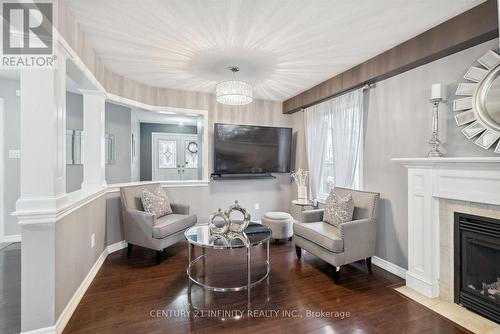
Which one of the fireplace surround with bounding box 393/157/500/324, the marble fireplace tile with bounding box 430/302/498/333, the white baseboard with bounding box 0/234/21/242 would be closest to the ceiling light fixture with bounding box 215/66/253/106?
the fireplace surround with bounding box 393/157/500/324

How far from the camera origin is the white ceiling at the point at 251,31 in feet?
6.33

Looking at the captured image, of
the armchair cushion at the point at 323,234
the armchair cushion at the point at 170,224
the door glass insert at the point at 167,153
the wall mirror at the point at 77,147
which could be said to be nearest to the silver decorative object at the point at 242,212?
the armchair cushion at the point at 323,234

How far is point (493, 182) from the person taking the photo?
186cm

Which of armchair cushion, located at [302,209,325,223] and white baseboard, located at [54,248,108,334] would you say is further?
armchair cushion, located at [302,209,325,223]

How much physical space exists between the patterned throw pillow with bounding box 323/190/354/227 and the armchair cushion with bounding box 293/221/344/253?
0.08 metres

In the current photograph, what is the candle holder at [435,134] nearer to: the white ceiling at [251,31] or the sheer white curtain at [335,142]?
the white ceiling at [251,31]

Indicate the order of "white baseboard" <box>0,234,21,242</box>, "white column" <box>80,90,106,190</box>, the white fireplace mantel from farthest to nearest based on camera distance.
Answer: "white baseboard" <box>0,234,21,242</box>, "white column" <box>80,90,106,190</box>, the white fireplace mantel

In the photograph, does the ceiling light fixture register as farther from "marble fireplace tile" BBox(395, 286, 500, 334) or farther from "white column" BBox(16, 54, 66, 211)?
"marble fireplace tile" BBox(395, 286, 500, 334)

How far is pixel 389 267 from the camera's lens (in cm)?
281

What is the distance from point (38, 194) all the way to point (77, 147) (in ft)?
9.62

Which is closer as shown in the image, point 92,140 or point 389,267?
point 389,267

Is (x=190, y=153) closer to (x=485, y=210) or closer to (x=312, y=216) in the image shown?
(x=312, y=216)

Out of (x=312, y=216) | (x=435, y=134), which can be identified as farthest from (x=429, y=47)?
(x=312, y=216)

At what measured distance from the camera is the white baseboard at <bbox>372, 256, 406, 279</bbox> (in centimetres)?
266
